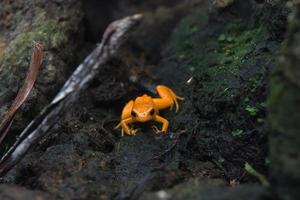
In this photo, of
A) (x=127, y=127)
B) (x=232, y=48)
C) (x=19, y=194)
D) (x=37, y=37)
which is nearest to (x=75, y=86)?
(x=19, y=194)

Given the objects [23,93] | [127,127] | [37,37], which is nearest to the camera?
[23,93]

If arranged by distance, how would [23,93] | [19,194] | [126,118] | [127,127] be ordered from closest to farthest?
1. [19,194]
2. [23,93]
3. [127,127]
4. [126,118]

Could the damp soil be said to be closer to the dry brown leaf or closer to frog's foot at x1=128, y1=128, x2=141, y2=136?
frog's foot at x1=128, y1=128, x2=141, y2=136

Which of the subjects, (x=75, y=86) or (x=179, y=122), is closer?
(x=75, y=86)

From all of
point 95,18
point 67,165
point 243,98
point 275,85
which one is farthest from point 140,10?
Result: point 275,85

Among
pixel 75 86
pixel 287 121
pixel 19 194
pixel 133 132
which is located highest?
pixel 75 86

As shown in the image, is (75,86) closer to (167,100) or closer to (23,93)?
(23,93)

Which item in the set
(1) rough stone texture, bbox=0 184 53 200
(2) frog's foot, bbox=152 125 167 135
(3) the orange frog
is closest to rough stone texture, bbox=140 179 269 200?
(1) rough stone texture, bbox=0 184 53 200

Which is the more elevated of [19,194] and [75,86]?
[75,86]
